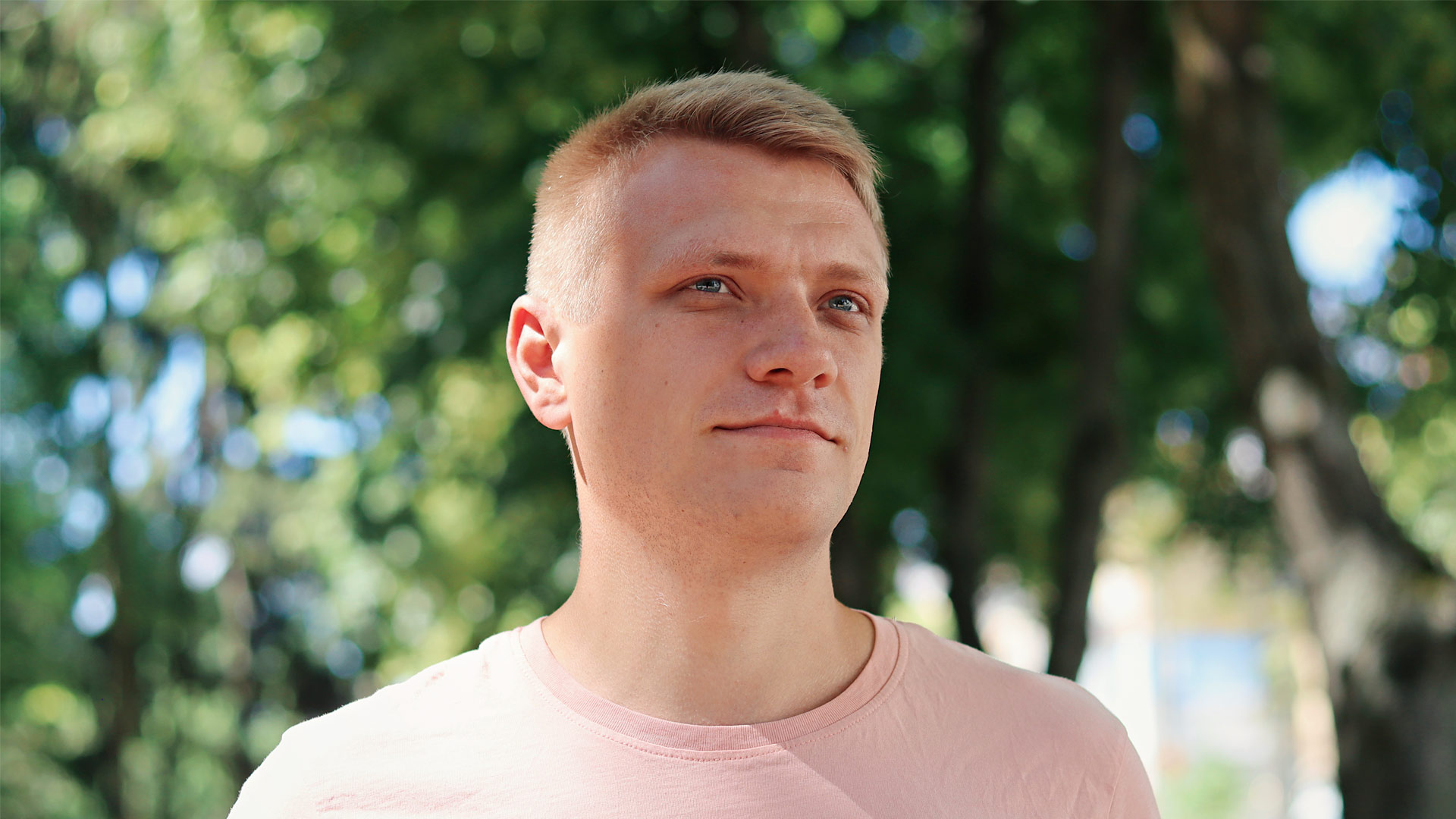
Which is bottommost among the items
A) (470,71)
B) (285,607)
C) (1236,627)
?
(1236,627)

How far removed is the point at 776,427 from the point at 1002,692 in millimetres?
601

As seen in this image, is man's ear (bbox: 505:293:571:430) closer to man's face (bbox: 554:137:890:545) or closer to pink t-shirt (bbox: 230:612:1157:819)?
man's face (bbox: 554:137:890:545)

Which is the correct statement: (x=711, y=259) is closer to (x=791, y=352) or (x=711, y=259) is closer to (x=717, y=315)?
(x=717, y=315)

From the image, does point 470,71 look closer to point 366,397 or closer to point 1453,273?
point 366,397

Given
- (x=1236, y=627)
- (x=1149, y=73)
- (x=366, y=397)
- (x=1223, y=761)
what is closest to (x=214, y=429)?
(x=366, y=397)

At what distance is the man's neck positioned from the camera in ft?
6.27

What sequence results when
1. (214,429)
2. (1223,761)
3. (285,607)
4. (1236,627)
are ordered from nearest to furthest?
(214,429) < (285,607) < (1223,761) < (1236,627)

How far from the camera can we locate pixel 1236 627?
151 feet

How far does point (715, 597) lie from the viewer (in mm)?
1916

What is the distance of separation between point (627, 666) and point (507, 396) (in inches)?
258

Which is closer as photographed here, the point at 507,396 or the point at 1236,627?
the point at 507,396

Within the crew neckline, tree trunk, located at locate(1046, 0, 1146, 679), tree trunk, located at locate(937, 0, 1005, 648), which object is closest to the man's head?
the crew neckline

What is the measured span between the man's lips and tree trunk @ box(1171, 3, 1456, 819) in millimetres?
4184

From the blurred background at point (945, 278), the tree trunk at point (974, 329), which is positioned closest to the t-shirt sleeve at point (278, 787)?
the blurred background at point (945, 278)
